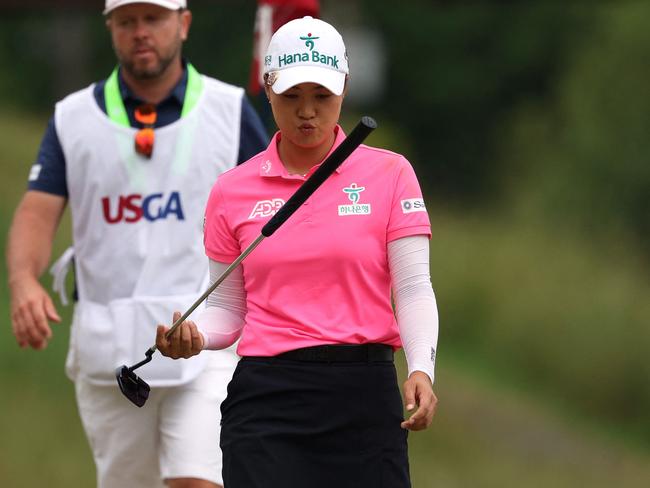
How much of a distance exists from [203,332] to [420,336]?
2.22 ft

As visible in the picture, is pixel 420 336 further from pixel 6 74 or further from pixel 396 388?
pixel 6 74

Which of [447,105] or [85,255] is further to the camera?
[447,105]

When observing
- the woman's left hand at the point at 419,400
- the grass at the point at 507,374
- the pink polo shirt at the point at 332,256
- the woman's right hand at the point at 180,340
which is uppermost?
the pink polo shirt at the point at 332,256

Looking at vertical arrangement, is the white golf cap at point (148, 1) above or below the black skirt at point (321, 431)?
above

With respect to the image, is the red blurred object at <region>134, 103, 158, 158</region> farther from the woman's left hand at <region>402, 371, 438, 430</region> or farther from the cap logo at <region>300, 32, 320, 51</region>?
the woman's left hand at <region>402, 371, 438, 430</region>

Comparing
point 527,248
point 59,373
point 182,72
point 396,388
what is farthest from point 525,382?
point 396,388

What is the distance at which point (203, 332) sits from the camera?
545cm

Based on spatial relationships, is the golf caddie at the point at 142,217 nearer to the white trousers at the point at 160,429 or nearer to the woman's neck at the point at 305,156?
the white trousers at the point at 160,429

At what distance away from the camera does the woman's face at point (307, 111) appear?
208 inches

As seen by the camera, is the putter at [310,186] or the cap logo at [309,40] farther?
the cap logo at [309,40]

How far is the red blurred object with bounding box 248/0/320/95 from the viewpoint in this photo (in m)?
7.71

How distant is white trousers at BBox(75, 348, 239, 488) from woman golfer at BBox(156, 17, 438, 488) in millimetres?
1378

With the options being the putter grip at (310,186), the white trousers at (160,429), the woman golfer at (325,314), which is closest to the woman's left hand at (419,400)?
the woman golfer at (325,314)

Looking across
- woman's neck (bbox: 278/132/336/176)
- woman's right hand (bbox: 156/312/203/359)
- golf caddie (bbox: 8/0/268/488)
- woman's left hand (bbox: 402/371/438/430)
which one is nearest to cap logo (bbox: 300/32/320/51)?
woman's neck (bbox: 278/132/336/176)
